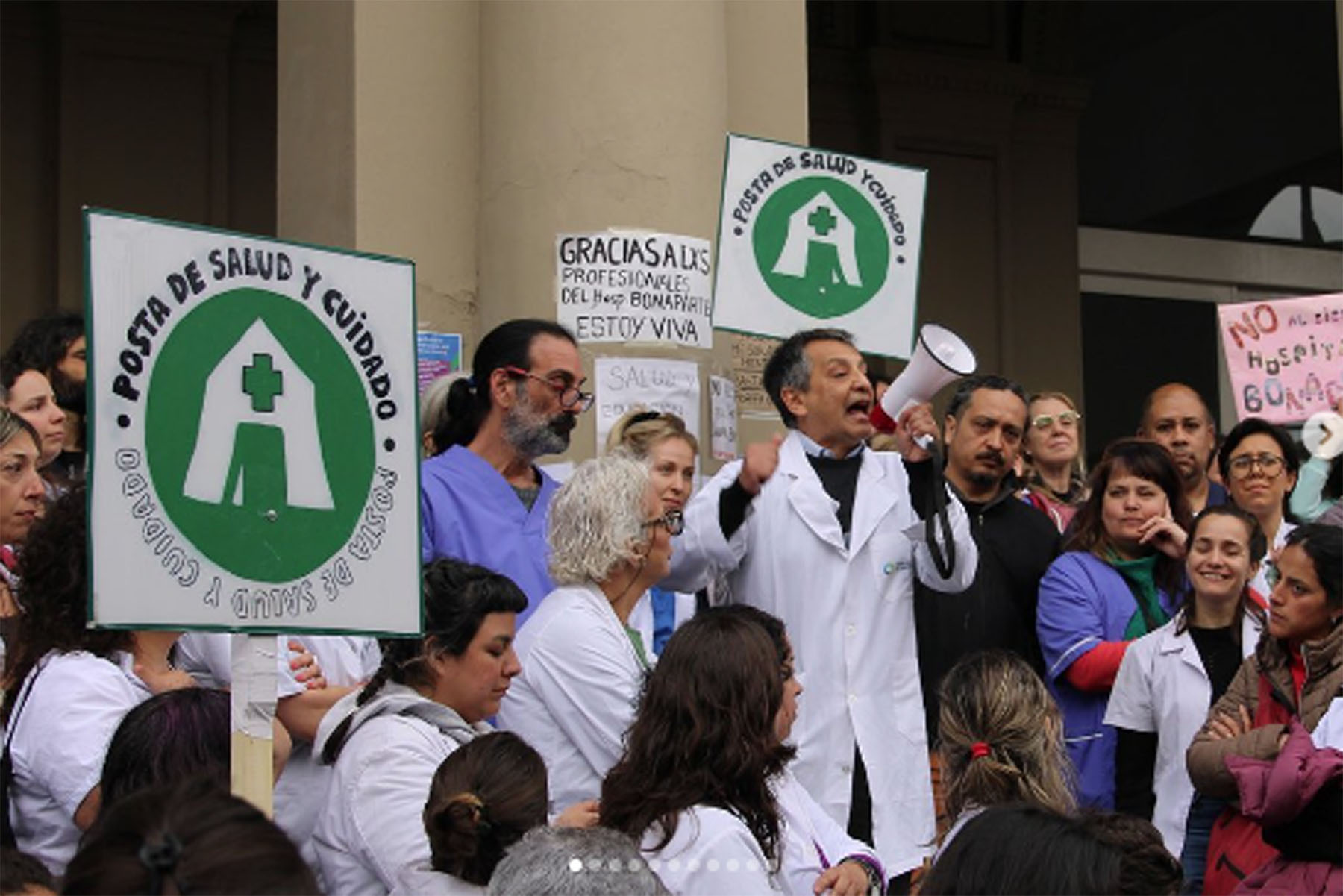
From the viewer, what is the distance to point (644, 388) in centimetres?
845

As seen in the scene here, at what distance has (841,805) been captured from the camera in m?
6.62

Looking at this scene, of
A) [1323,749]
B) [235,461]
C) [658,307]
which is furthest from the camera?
[658,307]

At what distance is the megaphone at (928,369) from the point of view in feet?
21.7

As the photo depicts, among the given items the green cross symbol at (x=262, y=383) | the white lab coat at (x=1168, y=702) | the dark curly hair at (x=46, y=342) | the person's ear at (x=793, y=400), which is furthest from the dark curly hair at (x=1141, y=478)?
the green cross symbol at (x=262, y=383)

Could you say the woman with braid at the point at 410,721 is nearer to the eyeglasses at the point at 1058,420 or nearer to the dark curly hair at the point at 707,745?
the dark curly hair at the point at 707,745

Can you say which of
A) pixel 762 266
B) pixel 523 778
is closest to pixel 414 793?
pixel 523 778

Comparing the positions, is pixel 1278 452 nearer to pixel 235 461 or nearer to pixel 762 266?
pixel 762 266

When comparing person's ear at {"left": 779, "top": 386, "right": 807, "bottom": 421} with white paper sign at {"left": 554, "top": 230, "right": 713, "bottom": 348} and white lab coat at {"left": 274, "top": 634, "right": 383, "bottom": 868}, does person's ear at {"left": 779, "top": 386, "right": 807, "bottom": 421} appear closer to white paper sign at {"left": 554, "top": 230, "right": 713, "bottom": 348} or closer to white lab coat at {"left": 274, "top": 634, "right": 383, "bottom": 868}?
white paper sign at {"left": 554, "top": 230, "right": 713, "bottom": 348}

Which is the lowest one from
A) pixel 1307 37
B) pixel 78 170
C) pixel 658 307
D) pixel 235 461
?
pixel 235 461

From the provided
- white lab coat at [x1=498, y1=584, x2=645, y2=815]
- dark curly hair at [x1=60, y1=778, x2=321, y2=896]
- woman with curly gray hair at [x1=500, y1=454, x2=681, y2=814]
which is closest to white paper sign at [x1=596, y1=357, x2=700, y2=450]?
woman with curly gray hair at [x1=500, y1=454, x2=681, y2=814]

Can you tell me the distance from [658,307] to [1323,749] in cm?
306

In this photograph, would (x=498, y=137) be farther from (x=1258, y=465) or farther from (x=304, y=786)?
(x=304, y=786)

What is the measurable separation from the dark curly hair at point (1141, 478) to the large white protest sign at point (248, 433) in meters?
2.93

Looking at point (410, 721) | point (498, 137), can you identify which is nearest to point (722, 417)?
point (498, 137)
